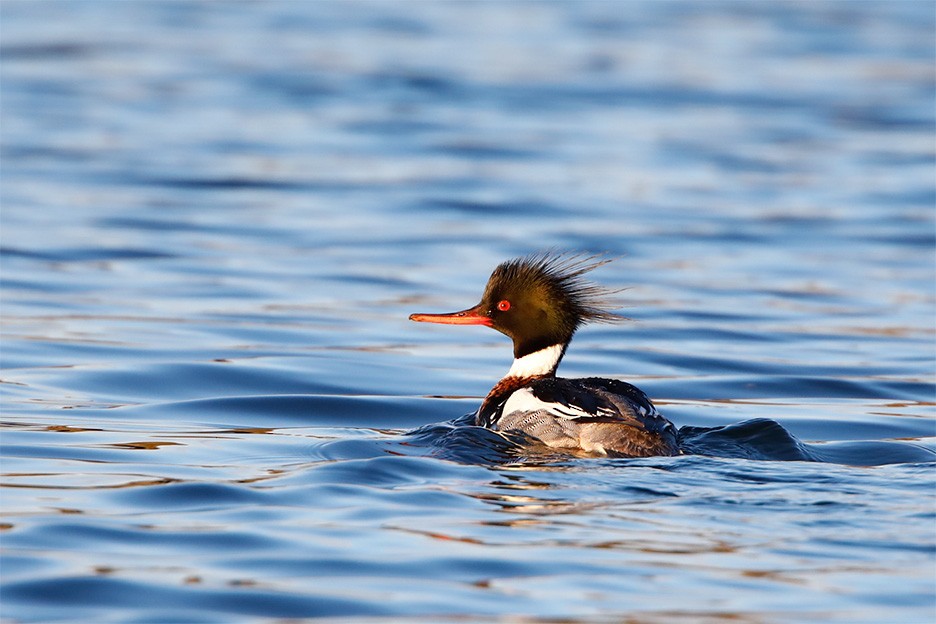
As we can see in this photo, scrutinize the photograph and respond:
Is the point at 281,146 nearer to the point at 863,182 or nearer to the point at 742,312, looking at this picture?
the point at 863,182

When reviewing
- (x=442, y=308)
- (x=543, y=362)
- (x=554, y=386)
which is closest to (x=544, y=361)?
(x=543, y=362)

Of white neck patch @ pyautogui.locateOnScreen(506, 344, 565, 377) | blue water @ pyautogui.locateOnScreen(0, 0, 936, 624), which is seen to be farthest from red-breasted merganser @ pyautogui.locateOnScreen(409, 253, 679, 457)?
blue water @ pyautogui.locateOnScreen(0, 0, 936, 624)

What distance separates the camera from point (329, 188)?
16531 millimetres

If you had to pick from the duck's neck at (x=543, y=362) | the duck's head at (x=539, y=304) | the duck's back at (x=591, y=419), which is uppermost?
the duck's head at (x=539, y=304)

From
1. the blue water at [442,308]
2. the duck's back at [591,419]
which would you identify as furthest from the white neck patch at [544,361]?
the duck's back at [591,419]

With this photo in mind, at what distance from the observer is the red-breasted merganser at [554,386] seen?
696 cm

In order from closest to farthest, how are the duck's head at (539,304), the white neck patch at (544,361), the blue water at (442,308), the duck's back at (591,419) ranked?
the blue water at (442,308)
the duck's back at (591,419)
the duck's head at (539,304)
the white neck patch at (544,361)

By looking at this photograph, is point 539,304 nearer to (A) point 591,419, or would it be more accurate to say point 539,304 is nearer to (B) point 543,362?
(B) point 543,362

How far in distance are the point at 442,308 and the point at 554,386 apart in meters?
4.19

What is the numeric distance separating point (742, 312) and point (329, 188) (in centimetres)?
599

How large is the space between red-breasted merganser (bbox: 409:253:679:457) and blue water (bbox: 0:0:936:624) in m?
0.20

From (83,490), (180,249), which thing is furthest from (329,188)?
(83,490)

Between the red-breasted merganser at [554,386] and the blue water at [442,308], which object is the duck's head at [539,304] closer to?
the red-breasted merganser at [554,386]

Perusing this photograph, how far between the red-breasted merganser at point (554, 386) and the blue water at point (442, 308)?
0.20m
